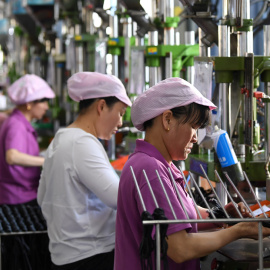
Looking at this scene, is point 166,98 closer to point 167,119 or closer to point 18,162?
point 167,119

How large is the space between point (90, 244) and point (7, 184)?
1607 mm

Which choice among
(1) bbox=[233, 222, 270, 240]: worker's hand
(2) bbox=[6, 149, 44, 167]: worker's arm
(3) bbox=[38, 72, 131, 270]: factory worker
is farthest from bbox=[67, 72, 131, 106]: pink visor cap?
(1) bbox=[233, 222, 270, 240]: worker's hand

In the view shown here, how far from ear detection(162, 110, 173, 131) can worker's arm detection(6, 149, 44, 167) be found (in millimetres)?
2374

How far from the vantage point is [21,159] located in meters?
4.32

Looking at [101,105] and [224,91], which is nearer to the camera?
[224,91]

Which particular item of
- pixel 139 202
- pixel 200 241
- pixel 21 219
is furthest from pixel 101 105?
pixel 200 241

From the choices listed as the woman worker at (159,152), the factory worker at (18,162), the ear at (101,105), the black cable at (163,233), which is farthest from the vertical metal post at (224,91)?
the factory worker at (18,162)

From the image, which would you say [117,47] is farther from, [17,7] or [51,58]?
[17,7]

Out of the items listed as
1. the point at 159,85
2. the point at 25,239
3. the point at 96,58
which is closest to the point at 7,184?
the point at 25,239

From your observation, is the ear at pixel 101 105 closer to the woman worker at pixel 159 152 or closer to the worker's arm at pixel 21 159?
the woman worker at pixel 159 152

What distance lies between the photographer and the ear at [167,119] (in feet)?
6.74

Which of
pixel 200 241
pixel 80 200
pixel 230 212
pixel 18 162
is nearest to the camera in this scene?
pixel 200 241

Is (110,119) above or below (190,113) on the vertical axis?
below

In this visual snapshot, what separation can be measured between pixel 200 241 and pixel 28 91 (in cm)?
324
